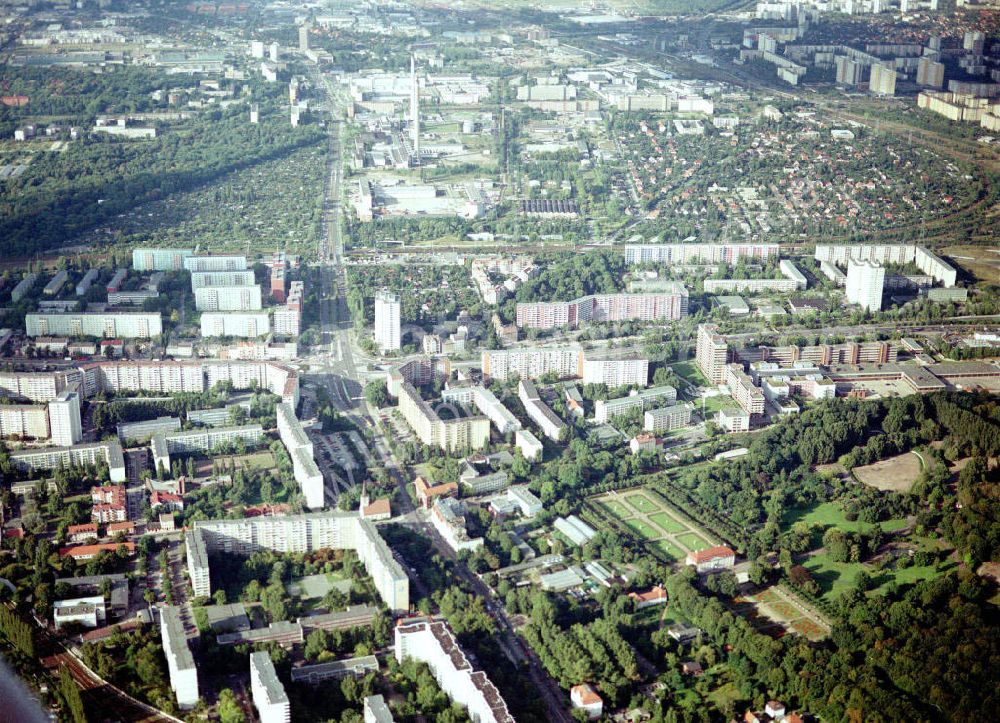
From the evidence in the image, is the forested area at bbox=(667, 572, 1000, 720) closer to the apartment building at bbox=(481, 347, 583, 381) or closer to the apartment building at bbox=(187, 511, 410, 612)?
the apartment building at bbox=(187, 511, 410, 612)

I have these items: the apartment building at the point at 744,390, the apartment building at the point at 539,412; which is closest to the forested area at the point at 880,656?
the apartment building at the point at 539,412

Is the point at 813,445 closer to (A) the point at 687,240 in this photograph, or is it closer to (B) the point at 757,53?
(A) the point at 687,240

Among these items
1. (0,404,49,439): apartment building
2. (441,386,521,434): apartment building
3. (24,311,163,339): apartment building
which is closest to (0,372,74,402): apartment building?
(0,404,49,439): apartment building

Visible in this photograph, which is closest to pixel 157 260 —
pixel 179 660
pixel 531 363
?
pixel 531 363

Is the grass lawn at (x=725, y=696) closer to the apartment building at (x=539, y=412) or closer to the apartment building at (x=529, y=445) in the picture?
the apartment building at (x=529, y=445)

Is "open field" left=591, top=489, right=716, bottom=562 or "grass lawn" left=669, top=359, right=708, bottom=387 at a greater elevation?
"grass lawn" left=669, top=359, right=708, bottom=387

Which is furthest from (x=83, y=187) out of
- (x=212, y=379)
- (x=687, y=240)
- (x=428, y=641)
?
(x=428, y=641)

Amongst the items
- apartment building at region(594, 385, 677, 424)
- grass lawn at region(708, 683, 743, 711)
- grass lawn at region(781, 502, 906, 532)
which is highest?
apartment building at region(594, 385, 677, 424)
